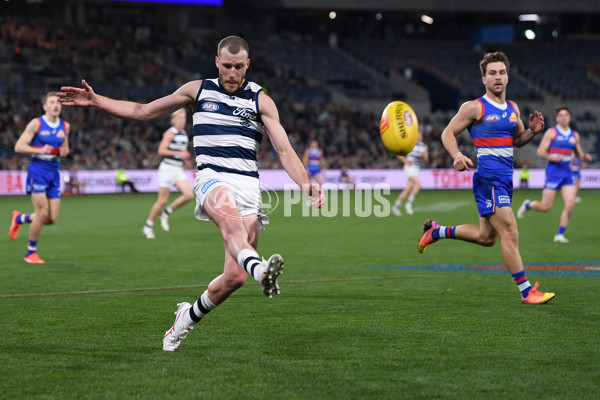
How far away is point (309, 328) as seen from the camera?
730 cm

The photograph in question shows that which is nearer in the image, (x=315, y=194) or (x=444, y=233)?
(x=315, y=194)

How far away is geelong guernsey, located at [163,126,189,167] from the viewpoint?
16844 mm

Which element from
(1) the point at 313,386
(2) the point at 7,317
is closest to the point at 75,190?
(2) the point at 7,317

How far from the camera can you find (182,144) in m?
17.1

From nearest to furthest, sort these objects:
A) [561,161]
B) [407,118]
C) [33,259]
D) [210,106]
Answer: [210,106], [407,118], [33,259], [561,161]

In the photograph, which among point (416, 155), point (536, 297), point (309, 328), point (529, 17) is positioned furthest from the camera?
point (529, 17)

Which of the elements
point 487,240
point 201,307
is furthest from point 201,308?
point 487,240

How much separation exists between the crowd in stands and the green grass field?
25.7m

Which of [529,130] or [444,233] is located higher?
[529,130]

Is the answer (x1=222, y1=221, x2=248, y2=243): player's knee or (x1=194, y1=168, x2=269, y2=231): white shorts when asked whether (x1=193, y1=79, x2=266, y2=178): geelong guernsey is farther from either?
(x1=222, y1=221, x2=248, y2=243): player's knee

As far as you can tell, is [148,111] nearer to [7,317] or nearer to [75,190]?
[7,317]

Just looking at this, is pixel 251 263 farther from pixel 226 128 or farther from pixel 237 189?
pixel 226 128

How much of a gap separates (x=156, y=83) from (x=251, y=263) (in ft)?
136

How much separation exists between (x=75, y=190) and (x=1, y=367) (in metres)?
30.7
